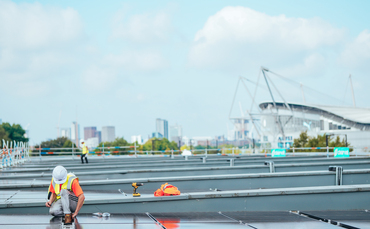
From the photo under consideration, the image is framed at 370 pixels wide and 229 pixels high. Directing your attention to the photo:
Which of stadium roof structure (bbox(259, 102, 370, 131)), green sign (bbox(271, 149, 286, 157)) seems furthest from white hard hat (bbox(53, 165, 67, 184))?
stadium roof structure (bbox(259, 102, 370, 131))

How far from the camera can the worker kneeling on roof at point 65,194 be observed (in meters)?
5.71

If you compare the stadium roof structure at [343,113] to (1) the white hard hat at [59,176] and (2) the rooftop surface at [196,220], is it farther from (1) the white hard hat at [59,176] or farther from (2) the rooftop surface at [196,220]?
(1) the white hard hat at [59,176]

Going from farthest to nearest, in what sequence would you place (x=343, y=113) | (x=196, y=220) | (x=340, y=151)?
(x=343, y=113) → (x=340, y=151) → (x=196, y=220)

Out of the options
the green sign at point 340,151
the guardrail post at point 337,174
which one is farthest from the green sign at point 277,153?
the guardrail post at point 337,174

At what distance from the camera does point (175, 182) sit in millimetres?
11328

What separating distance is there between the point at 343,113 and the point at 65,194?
101834mm

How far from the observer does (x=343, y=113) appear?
322 feet

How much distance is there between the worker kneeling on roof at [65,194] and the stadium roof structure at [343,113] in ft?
304

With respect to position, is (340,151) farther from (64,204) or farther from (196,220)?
(64,204)

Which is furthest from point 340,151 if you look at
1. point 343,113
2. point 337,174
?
point 343,113

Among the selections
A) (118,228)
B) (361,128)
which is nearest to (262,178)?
(118,228)

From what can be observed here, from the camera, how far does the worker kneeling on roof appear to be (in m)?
5.71

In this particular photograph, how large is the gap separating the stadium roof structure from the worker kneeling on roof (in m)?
92.6

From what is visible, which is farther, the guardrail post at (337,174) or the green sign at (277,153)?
the green sign at (277,153)
